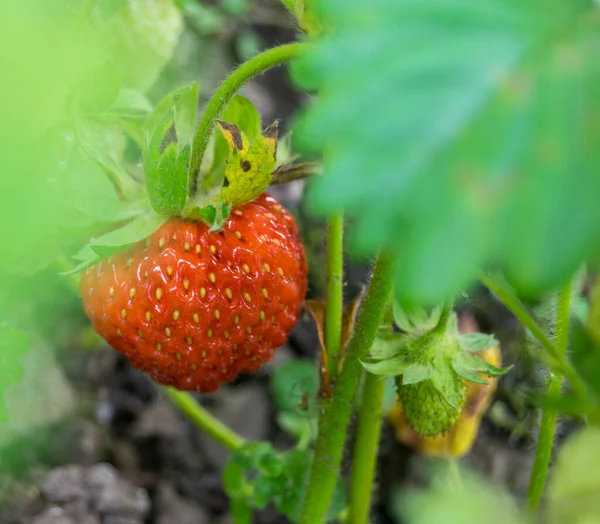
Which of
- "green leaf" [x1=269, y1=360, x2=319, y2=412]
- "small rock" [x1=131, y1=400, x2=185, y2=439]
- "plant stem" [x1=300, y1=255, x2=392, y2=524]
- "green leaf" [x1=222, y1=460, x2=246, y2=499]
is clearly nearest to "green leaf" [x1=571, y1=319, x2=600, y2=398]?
"plant stem" [x1=300, y1=255, x2=392, y2=524]

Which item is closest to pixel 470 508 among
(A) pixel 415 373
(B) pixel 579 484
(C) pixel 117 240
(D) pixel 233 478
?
(B) pixel 579 484

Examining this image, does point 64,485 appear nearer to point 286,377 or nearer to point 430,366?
point 286,377

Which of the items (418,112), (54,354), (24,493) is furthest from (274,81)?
(418,112)

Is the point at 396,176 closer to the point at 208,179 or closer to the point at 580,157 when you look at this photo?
the point at 580,157

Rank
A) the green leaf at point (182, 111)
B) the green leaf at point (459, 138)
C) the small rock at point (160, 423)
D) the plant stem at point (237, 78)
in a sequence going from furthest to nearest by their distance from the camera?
the small rock at point (160, 423), the green leaf at point (182, 111), the plant stem at point (237, 78), the green leaf at point (459, 138)

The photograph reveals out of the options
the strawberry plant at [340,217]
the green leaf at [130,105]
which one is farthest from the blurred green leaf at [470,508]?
the green leaf at [130,105]

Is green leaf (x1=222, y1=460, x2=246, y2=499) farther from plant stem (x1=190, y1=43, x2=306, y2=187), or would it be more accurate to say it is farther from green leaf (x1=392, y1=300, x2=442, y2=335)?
Result: plant stem (x1=190, y1=43, x2=306, y2=187)

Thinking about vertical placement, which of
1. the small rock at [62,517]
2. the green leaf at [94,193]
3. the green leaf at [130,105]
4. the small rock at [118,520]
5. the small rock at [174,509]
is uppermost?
the green leaf at [130,105]

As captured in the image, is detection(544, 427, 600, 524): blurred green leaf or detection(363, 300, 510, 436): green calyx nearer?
detection(544, 427, 600, 524): blurred green leaf

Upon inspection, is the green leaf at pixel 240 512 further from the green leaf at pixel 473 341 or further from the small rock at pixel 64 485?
the green leaf at pixel 473 341
